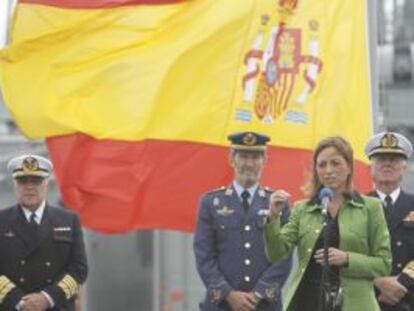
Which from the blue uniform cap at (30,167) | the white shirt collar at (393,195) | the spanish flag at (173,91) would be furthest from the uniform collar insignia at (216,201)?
the blue uniform cap at (30,167)

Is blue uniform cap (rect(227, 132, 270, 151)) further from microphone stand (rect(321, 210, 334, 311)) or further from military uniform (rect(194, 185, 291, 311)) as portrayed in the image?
microphone stand (rect(321, 210, 334, 311))

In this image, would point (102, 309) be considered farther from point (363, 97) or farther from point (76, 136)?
point (363, 97)

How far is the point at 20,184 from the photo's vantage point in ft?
27.6

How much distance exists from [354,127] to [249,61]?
82 cm

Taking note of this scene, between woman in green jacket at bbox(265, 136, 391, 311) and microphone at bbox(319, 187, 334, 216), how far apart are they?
108 mm

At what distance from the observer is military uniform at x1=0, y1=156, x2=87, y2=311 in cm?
837

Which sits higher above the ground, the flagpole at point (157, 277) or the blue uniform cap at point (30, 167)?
the blue uniform cap at point (30, 167)

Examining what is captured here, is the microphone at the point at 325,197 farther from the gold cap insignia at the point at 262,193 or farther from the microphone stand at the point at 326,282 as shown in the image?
the gold cap insignia at the point at 262,193

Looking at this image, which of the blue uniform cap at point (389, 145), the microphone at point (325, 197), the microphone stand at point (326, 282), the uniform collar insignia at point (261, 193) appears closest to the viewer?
the microphone at point (325, 197)

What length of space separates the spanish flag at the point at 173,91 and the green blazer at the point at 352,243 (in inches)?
63.3

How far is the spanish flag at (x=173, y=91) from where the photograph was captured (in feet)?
29.2

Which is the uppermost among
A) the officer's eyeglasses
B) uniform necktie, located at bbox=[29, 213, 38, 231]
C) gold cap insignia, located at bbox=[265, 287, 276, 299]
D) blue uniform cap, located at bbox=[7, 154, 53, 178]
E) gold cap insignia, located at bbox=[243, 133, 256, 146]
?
gold cap insignia, located at bbox=[243, 133, 256, 146]

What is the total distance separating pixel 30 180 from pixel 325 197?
2.38 m

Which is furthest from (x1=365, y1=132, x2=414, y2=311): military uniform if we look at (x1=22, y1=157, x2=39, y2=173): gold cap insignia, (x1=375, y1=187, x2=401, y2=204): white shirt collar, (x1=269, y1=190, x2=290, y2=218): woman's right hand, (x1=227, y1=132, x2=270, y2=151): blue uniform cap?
(x1=22, y1=157, x2=39, y2=173): gold cap insignia
